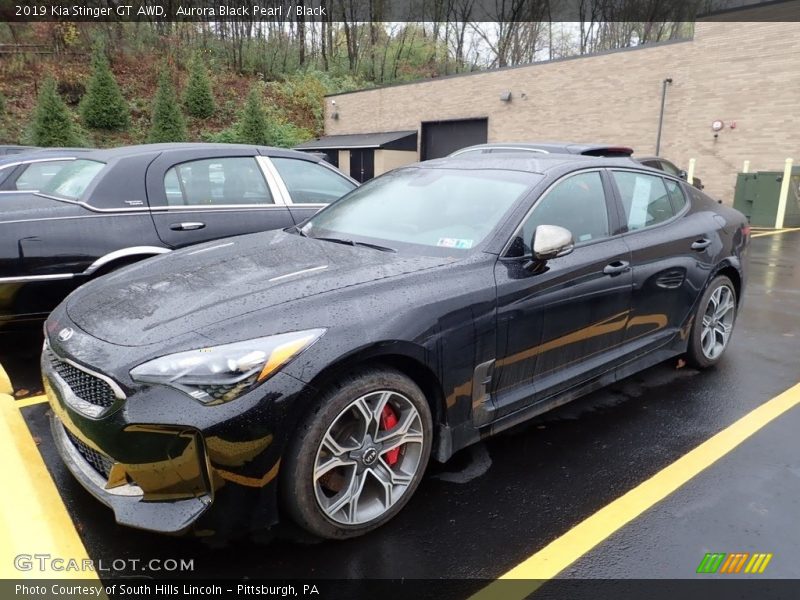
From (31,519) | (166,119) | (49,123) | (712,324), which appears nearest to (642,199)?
(712,324)

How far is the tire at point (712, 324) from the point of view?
428 centimetres

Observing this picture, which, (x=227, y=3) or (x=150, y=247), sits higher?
(x=227, y=3)

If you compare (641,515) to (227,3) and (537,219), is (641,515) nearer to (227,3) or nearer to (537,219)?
(537,219)

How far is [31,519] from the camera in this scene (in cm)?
247

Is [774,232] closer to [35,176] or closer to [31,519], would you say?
[35,176]

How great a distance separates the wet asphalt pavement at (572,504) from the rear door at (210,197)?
5.06 ft

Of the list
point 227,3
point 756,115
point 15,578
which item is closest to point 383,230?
point 15,578

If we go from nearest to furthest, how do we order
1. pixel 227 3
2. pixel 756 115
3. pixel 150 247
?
pixel 150 247 < pixel 756 115 < pixel 227 3

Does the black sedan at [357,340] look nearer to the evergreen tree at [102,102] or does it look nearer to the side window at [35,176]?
the side window at [35,176]

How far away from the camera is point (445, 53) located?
43.4 metres

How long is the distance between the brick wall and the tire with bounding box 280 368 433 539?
17.0 metres

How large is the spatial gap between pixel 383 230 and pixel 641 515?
6.36 feet

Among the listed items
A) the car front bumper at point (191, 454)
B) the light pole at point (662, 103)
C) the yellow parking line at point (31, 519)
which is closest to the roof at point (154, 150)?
the yellow parking line at point (31, 519)

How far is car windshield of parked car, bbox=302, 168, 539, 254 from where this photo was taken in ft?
10.3
